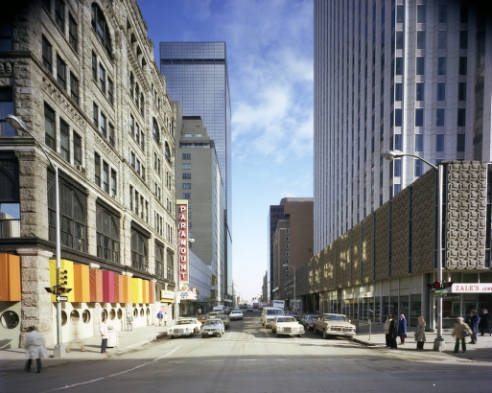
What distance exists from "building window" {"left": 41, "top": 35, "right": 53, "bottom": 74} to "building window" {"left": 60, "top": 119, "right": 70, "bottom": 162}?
309cm

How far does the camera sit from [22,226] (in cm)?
1789

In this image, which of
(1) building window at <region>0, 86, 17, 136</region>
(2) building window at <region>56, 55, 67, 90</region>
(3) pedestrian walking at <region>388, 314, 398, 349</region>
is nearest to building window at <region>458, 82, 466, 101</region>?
(3) pedestrian walking at <region>388, 314, 398, 349</region>

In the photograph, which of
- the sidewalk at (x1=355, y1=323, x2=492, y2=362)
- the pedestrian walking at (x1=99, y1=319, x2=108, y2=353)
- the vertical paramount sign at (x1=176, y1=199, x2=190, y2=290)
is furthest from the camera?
the vertical paramount sign at (x1=176, y1=199, x2=190, y2=290)

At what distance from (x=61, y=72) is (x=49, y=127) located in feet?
14.0

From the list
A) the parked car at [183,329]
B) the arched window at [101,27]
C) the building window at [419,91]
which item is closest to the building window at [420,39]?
the building window at [419,91]

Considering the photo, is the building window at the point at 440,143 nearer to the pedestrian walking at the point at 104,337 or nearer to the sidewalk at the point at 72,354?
the sidewalk at the point at 72,354

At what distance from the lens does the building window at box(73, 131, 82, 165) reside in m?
23.4

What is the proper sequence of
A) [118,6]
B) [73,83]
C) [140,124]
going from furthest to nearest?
[140,124] → [118,6] → [73,83]

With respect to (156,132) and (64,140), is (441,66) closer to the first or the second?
(156,132)

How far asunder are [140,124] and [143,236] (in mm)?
12166

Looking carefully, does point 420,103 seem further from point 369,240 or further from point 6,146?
point 6,146

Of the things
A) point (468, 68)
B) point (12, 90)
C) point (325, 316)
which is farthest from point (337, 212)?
point (12, 90)

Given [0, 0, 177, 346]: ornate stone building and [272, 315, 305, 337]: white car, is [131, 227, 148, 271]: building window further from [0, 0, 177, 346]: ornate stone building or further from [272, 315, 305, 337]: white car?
[272, 315, 305, 337]: white car

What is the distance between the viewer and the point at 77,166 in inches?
920
